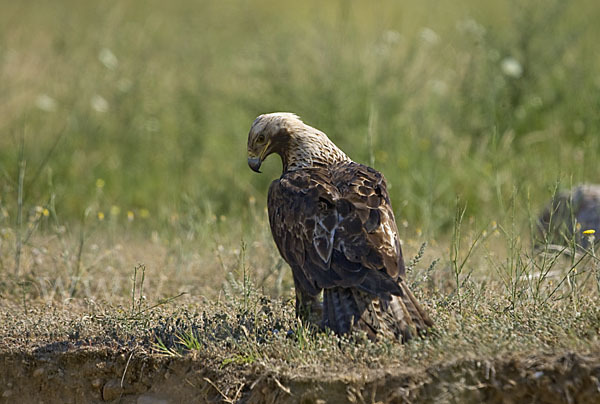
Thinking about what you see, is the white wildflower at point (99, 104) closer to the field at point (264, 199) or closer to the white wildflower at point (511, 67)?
the field at point (264, 199)

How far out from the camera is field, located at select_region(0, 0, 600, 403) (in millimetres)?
4094

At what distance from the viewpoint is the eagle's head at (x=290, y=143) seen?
5168 millimetres

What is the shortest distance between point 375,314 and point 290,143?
1495 millimetres

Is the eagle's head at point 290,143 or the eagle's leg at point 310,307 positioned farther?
the eagle's head at point 290,143

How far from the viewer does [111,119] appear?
10688mm

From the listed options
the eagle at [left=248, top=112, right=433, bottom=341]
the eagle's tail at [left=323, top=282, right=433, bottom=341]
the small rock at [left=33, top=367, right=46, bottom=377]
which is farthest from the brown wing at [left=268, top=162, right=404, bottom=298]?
the small rock at [left=33, top=367, right=46, bottom=377]

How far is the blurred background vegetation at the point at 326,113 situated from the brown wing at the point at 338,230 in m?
2.73

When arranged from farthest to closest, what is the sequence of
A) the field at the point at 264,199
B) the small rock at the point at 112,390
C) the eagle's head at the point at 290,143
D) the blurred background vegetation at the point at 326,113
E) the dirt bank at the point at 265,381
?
the blurred background vegetation at the point at 326,113
the eagle's head at the point at 290,143
the small rock at the point at 112,390
the field at the point at 264,199
the dirt bank at the point at 265,381

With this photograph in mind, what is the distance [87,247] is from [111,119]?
4120mm

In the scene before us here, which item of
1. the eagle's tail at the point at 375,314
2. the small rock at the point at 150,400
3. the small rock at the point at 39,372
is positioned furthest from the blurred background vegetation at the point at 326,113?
the eagle's tail at the point at 375,314

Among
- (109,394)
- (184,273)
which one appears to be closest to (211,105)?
(184,273)

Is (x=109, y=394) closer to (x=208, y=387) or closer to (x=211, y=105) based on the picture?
(x=208, y=387)

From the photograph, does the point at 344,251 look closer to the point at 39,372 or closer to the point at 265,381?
the point at 265,381

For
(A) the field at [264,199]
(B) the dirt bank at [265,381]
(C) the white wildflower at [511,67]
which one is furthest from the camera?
(C) the white wildflower at [511,67]
